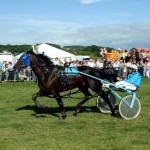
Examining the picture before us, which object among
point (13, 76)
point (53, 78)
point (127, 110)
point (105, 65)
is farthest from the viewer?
point (13, 76)

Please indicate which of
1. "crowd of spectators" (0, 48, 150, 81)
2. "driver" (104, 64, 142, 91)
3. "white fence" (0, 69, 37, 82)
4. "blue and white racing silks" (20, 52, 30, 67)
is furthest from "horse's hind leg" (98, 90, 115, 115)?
"white fence" (0, 69, 37, 82)

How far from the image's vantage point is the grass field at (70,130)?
7.86 m

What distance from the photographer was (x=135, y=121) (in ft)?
34.4

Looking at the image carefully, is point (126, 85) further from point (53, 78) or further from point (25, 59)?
point (25, 59)

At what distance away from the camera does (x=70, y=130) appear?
9383 millimetres

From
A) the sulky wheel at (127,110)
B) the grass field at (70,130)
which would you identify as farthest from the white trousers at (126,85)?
the grass field at (70,130)

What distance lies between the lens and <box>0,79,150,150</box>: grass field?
25.8ft

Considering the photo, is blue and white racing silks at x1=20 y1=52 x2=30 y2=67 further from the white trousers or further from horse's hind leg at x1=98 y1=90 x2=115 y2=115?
the white trousers

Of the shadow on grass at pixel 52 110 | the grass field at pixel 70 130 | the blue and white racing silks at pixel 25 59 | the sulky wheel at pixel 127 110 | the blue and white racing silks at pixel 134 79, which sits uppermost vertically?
the blue and white racing silks at pixel 25 59

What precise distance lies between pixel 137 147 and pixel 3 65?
19.6 metres

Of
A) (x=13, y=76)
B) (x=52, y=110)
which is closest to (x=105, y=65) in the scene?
(x=13, y=76)

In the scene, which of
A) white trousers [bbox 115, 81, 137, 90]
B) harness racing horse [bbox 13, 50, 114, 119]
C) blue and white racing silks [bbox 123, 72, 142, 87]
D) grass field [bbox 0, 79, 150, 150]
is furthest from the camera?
blue and white racing silks [bbox 123, 72, 142, 87]

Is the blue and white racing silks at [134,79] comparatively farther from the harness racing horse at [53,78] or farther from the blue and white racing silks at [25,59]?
the blue and white racing silks at [25,59]

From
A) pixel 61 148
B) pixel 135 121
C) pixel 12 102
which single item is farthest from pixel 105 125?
pixel 12 102
